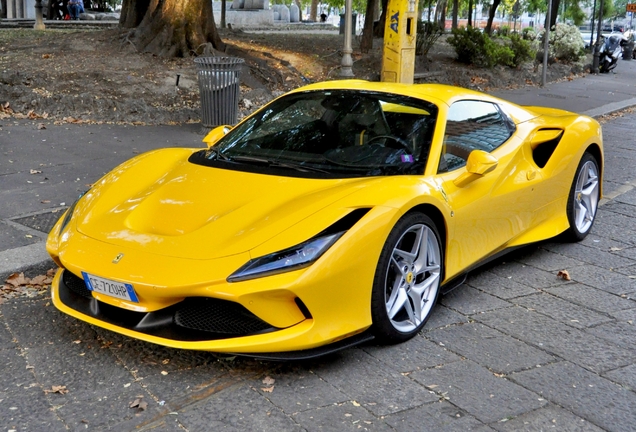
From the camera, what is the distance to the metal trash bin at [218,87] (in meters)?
9.66

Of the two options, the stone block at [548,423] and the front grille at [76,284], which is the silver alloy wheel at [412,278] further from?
the front grille at [76,284]

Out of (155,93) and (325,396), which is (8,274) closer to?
(325,396)

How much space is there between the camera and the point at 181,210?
151 inches

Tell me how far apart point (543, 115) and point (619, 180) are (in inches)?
119

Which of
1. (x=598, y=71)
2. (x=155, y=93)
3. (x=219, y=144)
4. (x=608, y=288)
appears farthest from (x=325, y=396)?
(x=598, y=71)

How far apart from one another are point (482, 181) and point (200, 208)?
1.74 m

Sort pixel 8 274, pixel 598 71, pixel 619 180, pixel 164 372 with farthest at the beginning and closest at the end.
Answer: pixel 598 71 → pixel 619 180 → pixel 8 274 → pixel 164 372

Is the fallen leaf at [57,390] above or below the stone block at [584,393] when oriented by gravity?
below

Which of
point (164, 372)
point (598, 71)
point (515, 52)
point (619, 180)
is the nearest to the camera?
point (164, 372)

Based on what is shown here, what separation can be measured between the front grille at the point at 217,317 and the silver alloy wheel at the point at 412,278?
71 cm

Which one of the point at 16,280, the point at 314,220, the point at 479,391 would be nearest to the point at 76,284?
the point at 16,280

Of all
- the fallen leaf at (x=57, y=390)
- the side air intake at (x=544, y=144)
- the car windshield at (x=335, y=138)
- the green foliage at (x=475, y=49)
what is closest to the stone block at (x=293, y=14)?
the green foliage at (x=475, y=49)

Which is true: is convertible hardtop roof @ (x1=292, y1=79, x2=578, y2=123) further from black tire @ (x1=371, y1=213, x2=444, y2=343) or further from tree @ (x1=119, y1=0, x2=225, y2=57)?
tree @ (x1=119, y1=0, x2=225, y2=57)

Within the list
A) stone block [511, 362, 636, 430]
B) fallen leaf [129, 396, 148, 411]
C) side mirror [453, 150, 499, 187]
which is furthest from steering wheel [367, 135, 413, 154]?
fallen leaf [129, 396, 148, 411]
